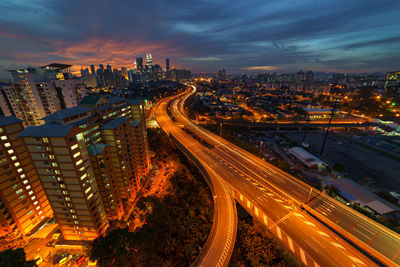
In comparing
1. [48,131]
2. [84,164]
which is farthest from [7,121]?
[84,164]

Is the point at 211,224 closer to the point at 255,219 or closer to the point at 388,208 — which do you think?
the point at 255,219

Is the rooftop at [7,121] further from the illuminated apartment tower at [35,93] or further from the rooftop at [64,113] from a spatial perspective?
the illuminated apartment tower at [35,93]

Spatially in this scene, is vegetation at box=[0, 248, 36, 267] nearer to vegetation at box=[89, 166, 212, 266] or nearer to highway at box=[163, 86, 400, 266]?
vegetation at box=[89, 166, 212, 266]

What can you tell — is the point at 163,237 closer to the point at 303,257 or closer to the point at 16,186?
the point at 303,257

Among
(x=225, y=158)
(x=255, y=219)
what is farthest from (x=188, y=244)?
(x=225, y=158)

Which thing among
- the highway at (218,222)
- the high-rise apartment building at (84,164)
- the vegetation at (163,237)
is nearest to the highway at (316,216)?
the highway at (218,222)
